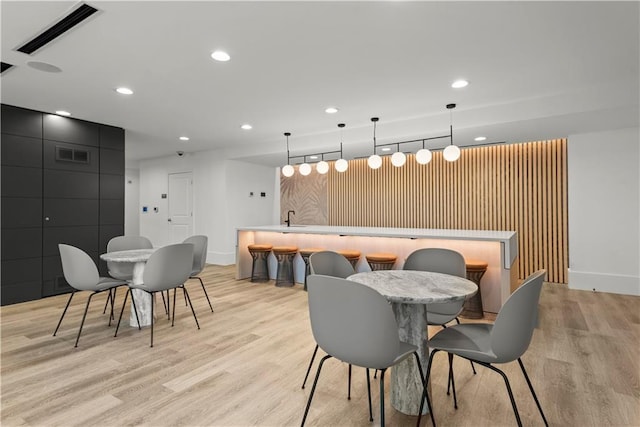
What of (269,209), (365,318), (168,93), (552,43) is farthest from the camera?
(269,209)

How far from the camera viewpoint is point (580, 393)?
2.25 metres

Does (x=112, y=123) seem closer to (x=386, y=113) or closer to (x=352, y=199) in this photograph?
(x=386, y=113)

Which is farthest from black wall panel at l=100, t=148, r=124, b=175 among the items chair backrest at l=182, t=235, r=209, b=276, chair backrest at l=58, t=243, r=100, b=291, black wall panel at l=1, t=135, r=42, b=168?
chair backrest at l=58, t=243, r=100, b=291

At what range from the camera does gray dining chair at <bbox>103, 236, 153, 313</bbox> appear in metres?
3.81

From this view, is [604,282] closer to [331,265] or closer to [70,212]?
[331,265]

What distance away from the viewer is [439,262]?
288cm

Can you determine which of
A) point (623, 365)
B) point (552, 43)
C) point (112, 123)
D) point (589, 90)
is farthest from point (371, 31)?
point (112, 123)

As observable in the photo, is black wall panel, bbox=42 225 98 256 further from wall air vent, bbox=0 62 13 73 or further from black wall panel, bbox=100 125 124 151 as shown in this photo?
wall air vent, bbox=0 62 13 73

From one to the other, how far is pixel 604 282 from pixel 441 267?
3.85m

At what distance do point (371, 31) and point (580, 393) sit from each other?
3.04 m

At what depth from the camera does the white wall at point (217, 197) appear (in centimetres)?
765

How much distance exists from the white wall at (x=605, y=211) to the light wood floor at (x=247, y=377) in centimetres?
123

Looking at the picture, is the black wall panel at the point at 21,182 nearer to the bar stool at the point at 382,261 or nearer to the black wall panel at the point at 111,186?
the black wall panel at the point at 111,186

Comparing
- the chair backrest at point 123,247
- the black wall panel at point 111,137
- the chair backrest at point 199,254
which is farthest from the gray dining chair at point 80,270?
the black wall panel at point 111,137
